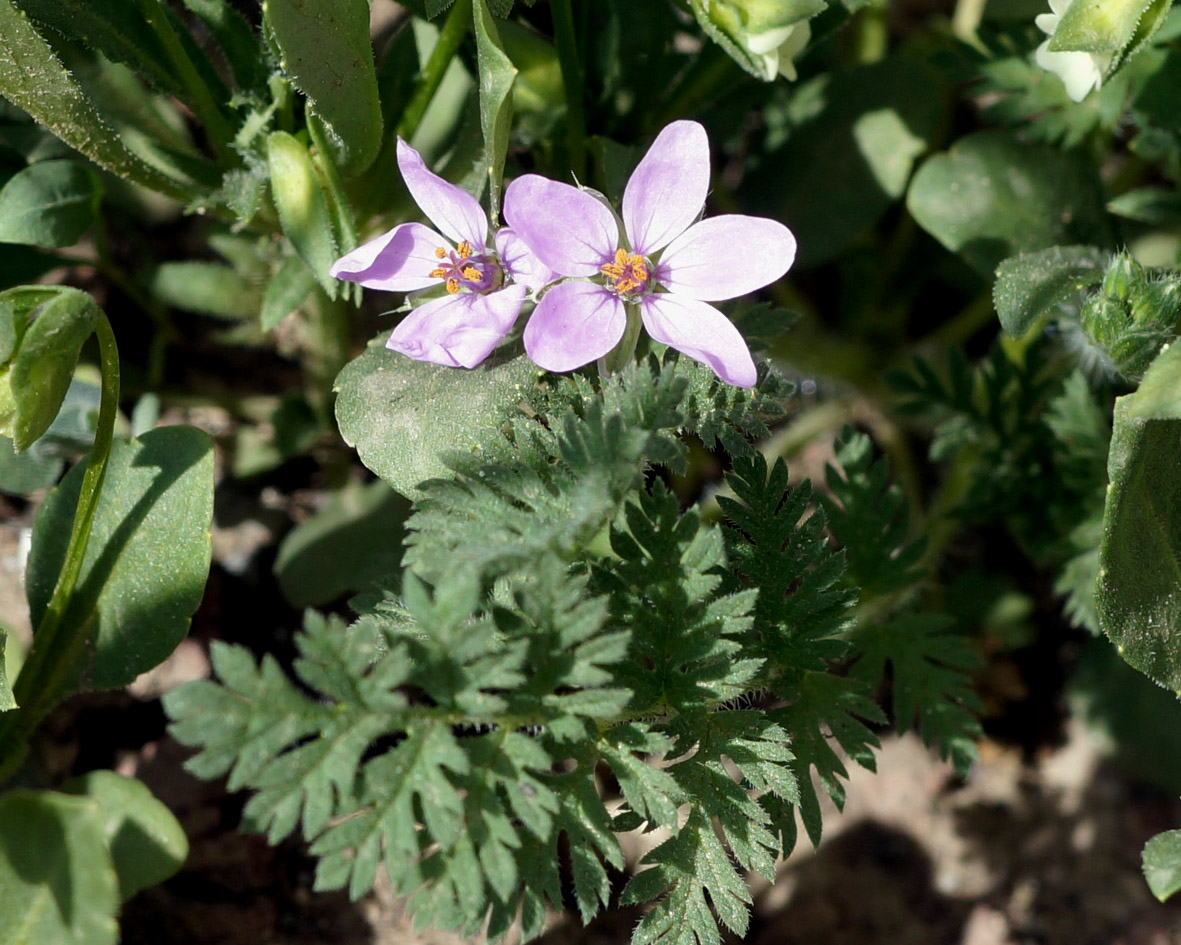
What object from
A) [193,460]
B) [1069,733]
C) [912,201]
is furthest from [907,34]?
[193,460]

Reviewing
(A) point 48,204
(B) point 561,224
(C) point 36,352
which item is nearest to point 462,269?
(B) point 561,224

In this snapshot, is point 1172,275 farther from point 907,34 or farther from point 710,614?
point 907,34

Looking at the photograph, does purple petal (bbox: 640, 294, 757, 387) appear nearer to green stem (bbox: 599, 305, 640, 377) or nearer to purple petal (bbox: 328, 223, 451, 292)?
green stem (bbox: 599, 305, 640, 377)

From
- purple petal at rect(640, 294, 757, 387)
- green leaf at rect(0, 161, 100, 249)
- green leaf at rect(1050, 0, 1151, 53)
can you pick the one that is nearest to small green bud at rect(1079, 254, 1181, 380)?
green leaf at rect(1050, 0, 1151, 53)

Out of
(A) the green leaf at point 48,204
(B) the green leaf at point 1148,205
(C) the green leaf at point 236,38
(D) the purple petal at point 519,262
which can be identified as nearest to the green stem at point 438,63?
(C) the green leaf at point 236,38

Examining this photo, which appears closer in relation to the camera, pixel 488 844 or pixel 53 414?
pixel 488 844

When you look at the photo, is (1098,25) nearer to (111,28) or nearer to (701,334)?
(701,334)
